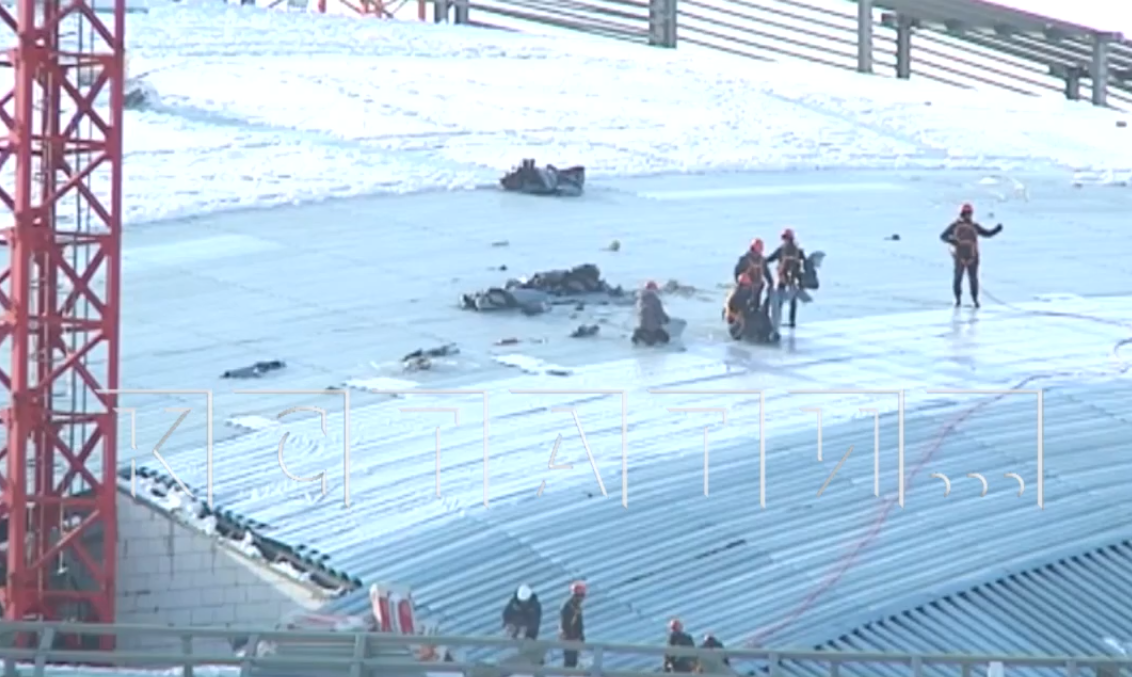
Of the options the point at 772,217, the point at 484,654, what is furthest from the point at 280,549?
the point at 772,217

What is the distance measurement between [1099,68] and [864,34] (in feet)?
17.9

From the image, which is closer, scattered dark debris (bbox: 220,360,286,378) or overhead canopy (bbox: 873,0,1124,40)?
scattered dark debris (bbox: 220,360,286,378)

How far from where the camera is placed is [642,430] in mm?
30047

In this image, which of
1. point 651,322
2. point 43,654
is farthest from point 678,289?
point 43,654

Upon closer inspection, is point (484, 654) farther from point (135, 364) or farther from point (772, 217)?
point (772, 217)

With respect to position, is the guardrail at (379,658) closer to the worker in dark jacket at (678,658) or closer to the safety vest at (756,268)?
the worker in dark jacket at (678,658)

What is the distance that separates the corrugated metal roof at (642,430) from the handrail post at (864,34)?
18.2 m

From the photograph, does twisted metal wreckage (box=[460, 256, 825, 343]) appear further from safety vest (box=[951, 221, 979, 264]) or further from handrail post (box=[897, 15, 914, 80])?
handrail post (box=[897, 15, 914, 80])

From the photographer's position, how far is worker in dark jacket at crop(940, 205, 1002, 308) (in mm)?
35844

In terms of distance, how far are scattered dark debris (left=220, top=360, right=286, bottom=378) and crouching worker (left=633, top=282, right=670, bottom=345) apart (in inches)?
187

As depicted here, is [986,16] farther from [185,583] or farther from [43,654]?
[43,654]

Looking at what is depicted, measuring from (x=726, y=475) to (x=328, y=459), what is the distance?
447 centimetres

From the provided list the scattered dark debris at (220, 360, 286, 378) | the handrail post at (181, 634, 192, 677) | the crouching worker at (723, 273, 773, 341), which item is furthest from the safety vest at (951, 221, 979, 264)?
the handrail post at (181, 634, 192, 677)

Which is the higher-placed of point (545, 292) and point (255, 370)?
point (545, 292)
